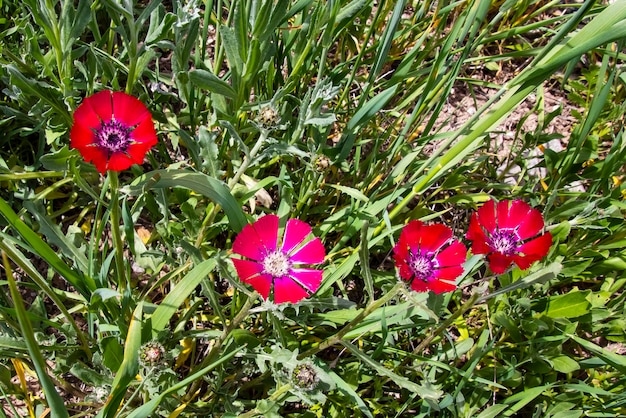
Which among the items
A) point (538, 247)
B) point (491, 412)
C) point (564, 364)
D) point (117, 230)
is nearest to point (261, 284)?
point (117, 230)

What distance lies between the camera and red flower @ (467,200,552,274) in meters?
1.41

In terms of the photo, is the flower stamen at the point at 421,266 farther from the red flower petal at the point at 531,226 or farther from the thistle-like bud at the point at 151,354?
the thistle-like bud at the point at 151,354

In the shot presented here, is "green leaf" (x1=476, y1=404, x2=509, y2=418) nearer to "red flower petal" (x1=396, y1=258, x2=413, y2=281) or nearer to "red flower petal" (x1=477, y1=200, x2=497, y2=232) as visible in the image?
"red flower petal" (x1=477, y1=200, x2=497, y2=232)

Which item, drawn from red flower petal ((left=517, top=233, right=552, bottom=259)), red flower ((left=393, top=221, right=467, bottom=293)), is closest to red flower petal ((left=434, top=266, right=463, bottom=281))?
red flower ((left=393, top=221, right=467, bottom=293))

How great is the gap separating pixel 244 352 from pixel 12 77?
0.93 meters

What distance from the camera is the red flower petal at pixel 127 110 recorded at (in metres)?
1.40

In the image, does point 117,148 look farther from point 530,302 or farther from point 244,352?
point 530,302

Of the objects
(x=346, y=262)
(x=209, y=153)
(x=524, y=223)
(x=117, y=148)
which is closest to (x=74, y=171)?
(x=117, y=148)

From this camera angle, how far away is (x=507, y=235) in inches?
60.2

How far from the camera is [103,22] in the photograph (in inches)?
86.6

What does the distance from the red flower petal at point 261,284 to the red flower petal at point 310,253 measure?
0.55 ft

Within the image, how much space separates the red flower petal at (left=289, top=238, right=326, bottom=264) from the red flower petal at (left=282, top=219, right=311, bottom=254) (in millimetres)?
27

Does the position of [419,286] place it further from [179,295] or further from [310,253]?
[179,295]

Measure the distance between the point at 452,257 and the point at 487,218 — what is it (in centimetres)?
17
